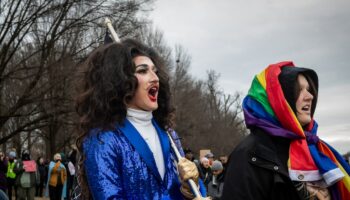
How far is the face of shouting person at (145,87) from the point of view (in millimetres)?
3234

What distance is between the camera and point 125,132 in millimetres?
3082

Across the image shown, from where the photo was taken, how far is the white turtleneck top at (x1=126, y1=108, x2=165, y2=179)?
316 centimetres

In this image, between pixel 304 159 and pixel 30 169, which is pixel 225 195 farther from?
pixel 30 169

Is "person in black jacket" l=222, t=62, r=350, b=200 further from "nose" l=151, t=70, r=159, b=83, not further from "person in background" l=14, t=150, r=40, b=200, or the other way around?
"person in background" l=14, t=150, r=40, b=200

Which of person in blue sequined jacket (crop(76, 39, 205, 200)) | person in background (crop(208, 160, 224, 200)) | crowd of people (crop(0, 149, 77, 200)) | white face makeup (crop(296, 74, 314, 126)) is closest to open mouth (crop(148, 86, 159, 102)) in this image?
person in blue sequined jacket (crop(76, 39, 205, 200))

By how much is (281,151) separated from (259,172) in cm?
24

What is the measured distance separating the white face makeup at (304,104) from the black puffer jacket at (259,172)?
7.0 inches

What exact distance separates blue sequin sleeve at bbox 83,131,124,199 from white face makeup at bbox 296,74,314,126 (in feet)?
3.76

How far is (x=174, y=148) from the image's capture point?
3354 mm

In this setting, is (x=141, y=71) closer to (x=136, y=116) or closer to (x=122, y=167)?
(x=136, y=116)

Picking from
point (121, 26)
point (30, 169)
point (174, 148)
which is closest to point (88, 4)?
point (121, 26)

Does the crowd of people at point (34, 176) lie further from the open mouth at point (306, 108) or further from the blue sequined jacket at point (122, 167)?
the open mouth at point (306, 108)


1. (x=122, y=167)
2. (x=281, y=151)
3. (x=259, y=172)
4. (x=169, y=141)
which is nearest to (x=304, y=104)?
(x=281, y=151)

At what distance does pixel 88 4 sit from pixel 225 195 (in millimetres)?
15108
